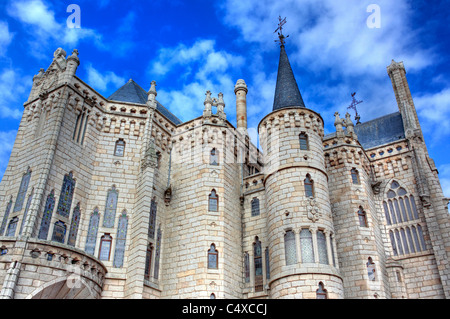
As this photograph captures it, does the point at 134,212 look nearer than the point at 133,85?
Yes

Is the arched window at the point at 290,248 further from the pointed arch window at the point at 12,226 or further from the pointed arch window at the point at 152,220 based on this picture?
the pointed arch window at the point at 12,226

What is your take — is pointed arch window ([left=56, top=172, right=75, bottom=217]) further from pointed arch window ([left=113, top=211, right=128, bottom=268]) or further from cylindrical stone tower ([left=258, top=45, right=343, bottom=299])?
cylindrical stone tower ([left=258, top=45, right=343, bottom=299])

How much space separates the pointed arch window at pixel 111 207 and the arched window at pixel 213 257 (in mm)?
4939

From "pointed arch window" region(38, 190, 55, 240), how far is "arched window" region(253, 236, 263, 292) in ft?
33.3

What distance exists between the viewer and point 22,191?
19.1 m

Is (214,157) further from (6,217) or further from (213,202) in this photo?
(6,217)

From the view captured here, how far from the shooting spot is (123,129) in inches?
920

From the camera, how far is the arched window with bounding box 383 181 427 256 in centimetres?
2520

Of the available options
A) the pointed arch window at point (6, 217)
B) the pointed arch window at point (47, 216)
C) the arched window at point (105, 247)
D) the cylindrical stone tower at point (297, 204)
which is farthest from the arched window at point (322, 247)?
the pointed arch window at point (6, 217)

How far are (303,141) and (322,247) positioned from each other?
5.84 m
